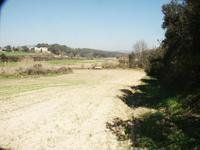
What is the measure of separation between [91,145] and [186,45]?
36.0ft

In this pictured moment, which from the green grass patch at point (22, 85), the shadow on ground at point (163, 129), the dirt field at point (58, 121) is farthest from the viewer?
the green grass patch at point (22, 85)

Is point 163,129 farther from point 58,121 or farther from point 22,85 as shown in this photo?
point 22,85

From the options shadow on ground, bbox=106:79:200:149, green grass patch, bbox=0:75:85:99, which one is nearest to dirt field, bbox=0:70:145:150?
shadow on ground, bbox=106:79:200:149

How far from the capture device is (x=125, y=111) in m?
23.3

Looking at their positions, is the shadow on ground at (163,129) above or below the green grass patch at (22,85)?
above

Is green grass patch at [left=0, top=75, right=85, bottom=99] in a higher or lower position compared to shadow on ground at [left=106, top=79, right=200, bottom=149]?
lower

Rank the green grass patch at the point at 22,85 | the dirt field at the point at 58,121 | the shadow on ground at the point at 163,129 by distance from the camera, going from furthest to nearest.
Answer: the green grass patch at the point at 22,85 → the dirt field at the point at 58,121 → the shadow on ground at the point at 163,129

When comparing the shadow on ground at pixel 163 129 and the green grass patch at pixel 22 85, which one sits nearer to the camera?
the shadow on ground at pixel 163 129

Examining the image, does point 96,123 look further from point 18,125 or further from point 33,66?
point 33,66

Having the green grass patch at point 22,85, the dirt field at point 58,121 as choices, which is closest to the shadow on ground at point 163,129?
the dirt field at point 58,121

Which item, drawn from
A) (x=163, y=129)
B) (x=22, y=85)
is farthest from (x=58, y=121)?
(x=22, y=85)

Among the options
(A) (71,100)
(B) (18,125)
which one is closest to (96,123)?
(B) (18,125)

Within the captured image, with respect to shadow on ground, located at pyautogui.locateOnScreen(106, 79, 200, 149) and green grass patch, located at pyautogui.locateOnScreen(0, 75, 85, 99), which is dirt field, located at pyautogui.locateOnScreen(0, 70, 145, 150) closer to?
shadow on ground, located at pyautogui.locateOnScreen(106, 79, 200, 149)

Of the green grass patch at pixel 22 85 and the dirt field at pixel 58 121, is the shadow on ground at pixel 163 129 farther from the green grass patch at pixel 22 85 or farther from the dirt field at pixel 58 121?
the green grass patch at pixel 22 85
